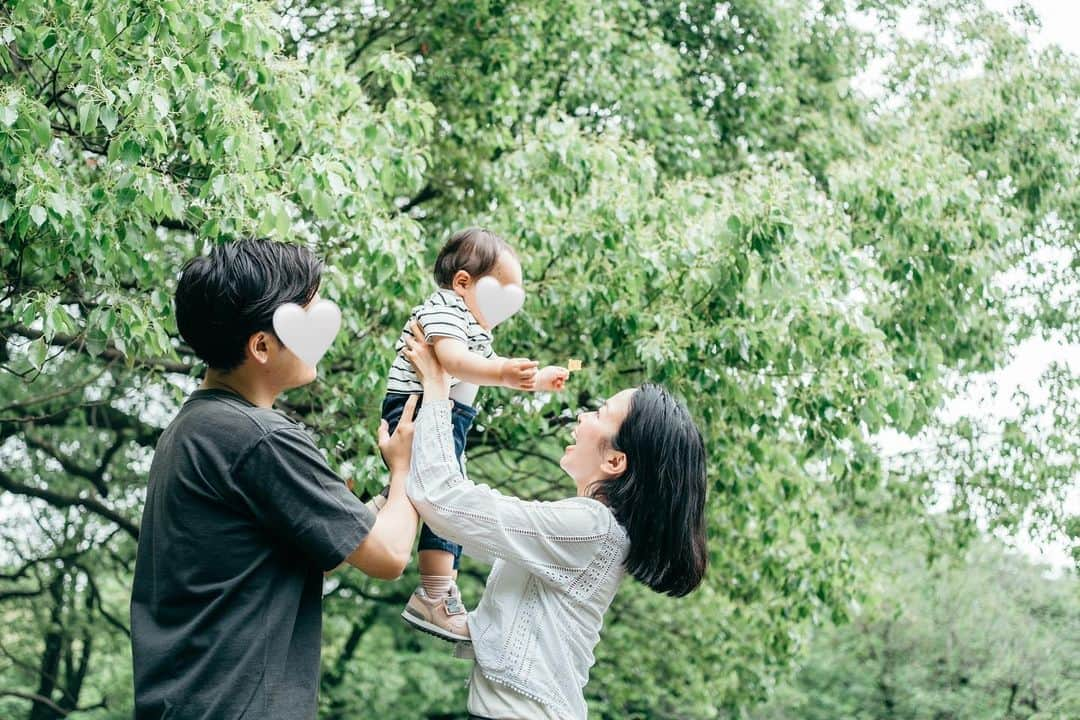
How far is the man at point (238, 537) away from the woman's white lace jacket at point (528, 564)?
0.20 m

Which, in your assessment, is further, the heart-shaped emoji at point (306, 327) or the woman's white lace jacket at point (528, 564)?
the woman's white lace jacket at point (528, 564)

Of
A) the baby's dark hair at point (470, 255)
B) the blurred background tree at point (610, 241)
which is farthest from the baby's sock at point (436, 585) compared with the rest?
the blurred background tree at point (610, 241)

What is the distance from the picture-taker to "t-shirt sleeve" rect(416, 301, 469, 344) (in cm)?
263

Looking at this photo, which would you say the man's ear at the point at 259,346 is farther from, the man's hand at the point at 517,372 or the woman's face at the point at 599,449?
the woman's face at the point at 599,449

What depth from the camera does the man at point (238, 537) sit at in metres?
2.04

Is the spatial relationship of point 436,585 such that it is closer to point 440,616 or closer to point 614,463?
point 440,616

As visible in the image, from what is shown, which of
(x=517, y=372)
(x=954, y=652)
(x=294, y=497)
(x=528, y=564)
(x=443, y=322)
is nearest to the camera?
(x=294, y=497)

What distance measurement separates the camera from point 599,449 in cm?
256

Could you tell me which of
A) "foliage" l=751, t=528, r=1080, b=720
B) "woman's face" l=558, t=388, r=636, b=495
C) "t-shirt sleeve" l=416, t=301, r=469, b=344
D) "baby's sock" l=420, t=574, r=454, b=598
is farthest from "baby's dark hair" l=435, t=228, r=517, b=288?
"foliage" l=751, t=528, r=1080, b=720

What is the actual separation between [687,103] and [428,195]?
1.97 meters

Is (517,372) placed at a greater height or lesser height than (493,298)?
lesser

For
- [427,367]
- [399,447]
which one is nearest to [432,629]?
[399,447]

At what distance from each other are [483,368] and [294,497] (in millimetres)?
589

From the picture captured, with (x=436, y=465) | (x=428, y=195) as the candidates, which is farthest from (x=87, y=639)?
(x=436, y=465)
